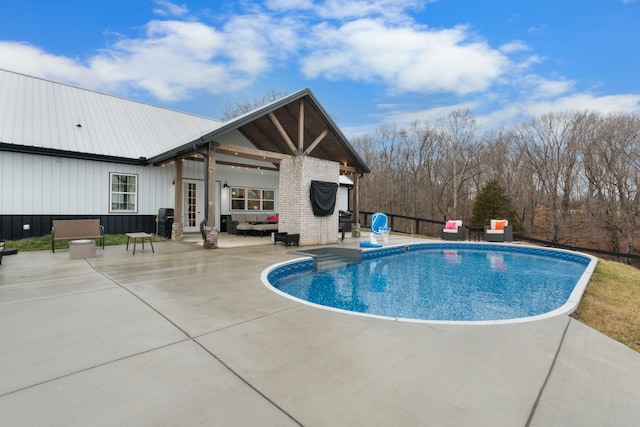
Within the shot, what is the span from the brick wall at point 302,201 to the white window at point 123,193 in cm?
555

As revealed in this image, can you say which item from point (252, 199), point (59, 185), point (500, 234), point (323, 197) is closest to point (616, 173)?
point (500, 234)

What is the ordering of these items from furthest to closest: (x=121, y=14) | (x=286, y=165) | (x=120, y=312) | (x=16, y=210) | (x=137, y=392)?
(x=121, y=14), (x=286, y=165), (x=16, y=210), (x=120, y=312), (x=137, y=392)

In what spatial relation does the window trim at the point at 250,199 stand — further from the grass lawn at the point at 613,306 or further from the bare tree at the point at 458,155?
the bare tree at the point at 458,155

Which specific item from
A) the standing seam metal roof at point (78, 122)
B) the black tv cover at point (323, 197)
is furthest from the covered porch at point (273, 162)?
the standing seam metal roof at point (78, 122)

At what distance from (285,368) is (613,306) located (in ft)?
15.9

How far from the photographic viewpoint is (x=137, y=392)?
196 cm

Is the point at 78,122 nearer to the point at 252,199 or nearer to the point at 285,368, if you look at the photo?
the point at 252,199

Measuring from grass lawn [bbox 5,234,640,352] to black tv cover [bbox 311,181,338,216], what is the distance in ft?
22.9

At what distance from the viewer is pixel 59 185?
967 centimetres

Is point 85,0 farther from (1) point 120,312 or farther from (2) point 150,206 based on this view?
(1) point 120,312

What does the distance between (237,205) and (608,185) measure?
21131mm

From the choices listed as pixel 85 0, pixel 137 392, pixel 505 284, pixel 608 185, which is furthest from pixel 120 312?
pixel 608 185

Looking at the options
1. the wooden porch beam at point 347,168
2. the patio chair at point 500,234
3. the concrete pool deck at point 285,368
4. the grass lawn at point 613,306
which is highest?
the wooden porch beam at point 347,168

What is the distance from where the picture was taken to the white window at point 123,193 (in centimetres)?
1075
